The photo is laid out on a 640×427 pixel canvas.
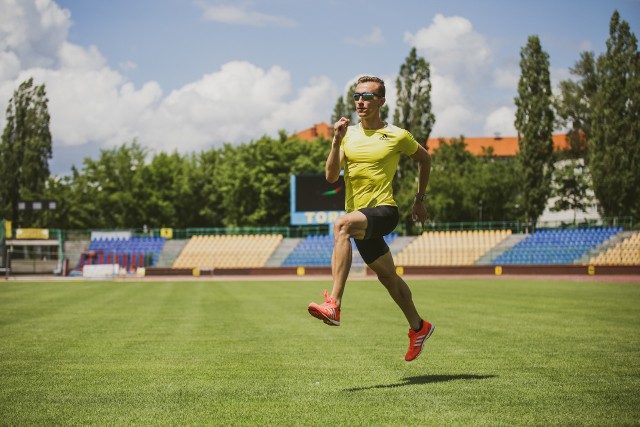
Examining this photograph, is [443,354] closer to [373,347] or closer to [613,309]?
[373,347]

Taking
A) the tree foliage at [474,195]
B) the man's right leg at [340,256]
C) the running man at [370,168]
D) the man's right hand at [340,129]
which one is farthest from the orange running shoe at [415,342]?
the tree foliage at [474,195]

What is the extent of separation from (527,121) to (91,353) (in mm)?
52530

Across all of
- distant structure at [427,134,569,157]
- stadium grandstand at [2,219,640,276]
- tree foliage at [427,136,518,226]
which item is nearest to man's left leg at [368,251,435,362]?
stadium grandstand at [2,219,640,276]

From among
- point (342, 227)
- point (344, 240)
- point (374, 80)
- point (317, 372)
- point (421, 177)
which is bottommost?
point (317, 372)

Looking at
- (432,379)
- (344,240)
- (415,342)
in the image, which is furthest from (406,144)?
(432,379)

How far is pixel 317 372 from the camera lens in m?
7.05

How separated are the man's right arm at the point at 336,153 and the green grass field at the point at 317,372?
6.47ft

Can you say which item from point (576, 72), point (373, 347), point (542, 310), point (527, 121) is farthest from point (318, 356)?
point (576, 72)

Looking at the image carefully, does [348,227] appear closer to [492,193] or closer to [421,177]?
[421,177]

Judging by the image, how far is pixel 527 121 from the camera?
56.5m

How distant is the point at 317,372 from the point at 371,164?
2.18 metres

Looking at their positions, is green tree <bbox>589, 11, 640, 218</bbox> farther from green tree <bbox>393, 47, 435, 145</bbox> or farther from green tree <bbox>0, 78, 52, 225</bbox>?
green tree <bbox>0, 78, 52, 225</bbox>

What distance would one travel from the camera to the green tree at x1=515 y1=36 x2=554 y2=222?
182 feet

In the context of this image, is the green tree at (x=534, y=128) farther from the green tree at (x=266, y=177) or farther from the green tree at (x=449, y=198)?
the green tree at (x=266, y=177)
